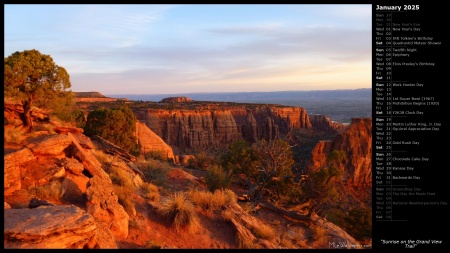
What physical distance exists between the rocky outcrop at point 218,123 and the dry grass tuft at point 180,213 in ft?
160

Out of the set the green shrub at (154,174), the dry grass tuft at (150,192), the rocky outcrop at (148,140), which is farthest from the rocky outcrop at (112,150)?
the rocky outcrop at (148,140)

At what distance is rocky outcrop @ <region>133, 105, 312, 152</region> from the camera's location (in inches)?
2260

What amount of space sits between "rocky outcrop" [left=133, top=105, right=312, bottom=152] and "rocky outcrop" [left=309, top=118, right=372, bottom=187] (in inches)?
1142

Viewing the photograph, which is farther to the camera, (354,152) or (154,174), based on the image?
(354,152)

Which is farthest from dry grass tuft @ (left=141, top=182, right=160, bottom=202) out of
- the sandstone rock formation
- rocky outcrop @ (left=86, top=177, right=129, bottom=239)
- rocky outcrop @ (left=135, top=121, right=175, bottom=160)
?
rocky outcrop @ (left=135, top=121, right=175, bottom=160)

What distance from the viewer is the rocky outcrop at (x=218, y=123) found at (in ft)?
188

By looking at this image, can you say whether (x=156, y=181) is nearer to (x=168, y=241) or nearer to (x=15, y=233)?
(x=168, y=241)

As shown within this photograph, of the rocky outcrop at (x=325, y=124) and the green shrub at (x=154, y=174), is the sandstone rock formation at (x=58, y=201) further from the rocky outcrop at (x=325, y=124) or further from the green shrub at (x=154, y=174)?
the rocky outcrop at (x=325, y=124)

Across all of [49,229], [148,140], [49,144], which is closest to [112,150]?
[49,144]

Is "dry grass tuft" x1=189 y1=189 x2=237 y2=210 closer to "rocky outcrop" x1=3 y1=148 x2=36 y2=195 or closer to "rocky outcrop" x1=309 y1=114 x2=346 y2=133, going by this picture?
"rocky outcrop" x1=3 y1=148 x2=36 y2=195

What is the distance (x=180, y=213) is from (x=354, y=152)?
98.3ft

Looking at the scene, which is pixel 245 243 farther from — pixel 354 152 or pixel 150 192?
pixel 354 152

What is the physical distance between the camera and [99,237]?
541 cm

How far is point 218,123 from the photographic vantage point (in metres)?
64.0
